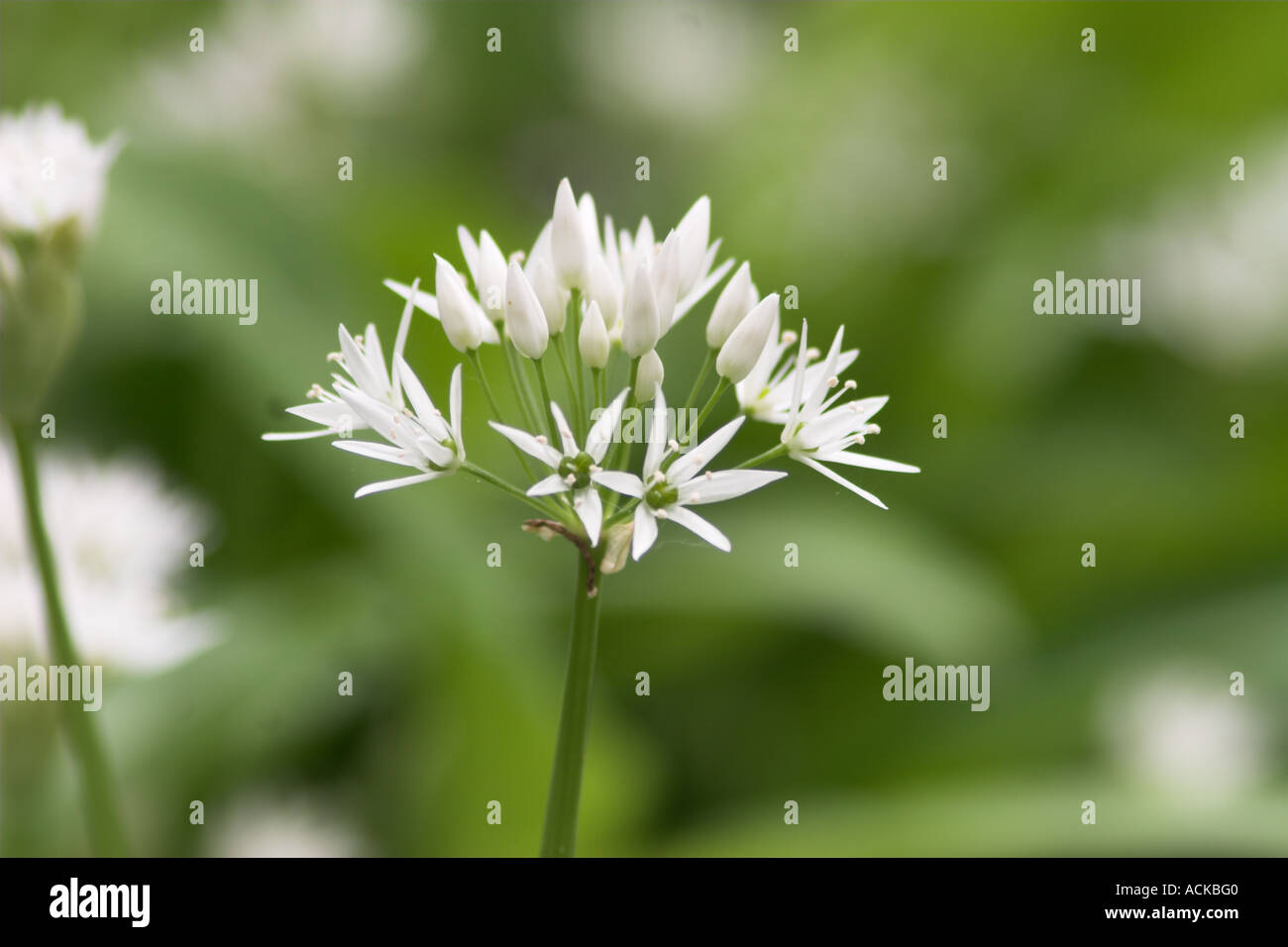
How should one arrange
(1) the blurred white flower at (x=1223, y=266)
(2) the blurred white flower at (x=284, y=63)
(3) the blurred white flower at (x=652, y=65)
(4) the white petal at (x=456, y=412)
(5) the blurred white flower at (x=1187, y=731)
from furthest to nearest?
(3) the blurred white flower at (x=652, y=65) → (2) the blurred white flower at (x=284, y=63) → (1) the blurred white flower at (x=1223, y=266) → (5) the blurred white flower at (x=1187, y=731) → (4) the white petal at (x=456, y=412)

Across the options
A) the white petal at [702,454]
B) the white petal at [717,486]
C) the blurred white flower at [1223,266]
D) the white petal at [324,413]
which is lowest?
the white petal at [717,486]

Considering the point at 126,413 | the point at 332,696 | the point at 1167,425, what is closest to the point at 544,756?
the point at 332,696

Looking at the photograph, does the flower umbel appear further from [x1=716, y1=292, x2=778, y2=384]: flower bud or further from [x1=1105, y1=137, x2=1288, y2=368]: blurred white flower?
[x1=1105, y1=137, x2=1288, y2=368]: blurred white flower

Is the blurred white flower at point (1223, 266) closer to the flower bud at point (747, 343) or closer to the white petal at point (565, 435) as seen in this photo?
the flower bud at point (747, 343)

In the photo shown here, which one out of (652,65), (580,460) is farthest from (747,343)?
(652,65)

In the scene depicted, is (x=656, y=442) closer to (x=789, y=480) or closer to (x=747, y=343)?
(x=747, y=343)

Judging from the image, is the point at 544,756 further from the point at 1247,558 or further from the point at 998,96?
the point at 998,96

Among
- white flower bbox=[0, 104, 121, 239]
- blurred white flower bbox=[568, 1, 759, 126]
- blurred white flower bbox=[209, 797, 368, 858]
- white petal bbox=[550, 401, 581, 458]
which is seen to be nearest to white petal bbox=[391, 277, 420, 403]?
white petal bbox=[550, 401, 581, 458]

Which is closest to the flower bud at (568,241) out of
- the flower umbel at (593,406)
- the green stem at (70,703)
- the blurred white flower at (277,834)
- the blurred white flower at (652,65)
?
the flower umbel at (593,406)
